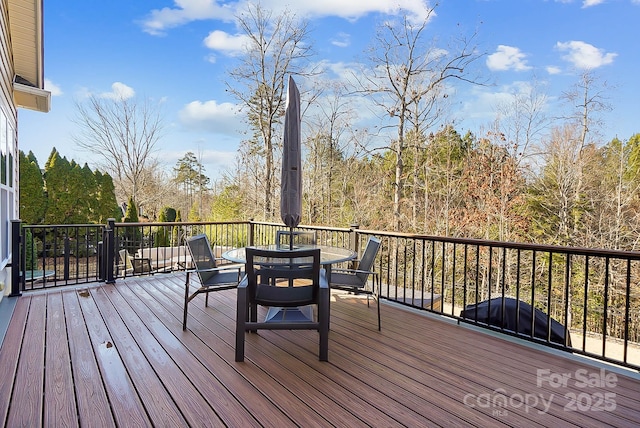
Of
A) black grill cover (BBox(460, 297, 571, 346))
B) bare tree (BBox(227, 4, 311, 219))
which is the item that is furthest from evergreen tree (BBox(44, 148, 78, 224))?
black grill cover (BBox(460, 297, 571, 346))

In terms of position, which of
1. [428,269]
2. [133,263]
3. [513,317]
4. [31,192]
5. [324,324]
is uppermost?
[31,192]

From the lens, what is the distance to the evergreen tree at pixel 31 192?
437 inches

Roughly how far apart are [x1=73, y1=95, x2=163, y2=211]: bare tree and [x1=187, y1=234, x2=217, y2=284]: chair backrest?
12.3 meters

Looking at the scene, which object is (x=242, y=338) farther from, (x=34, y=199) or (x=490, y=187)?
(x=34, y=199)

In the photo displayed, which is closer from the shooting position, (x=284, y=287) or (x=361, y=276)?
(x=284, y=287)

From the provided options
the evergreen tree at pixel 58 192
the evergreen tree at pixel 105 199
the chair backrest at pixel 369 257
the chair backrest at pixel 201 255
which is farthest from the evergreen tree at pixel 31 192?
the chair backrest at pixel 369 257

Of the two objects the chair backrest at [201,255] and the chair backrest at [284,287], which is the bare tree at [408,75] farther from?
the chair backrest at [284,287]

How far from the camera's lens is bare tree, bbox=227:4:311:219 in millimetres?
11250

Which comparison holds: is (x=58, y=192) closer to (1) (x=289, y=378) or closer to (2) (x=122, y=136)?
(2) (x=122, y=136)

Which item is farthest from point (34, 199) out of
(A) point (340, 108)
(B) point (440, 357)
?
(B) point (440, 357)

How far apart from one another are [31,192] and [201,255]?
11735 millimetres

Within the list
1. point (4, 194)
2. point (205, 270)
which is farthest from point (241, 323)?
point (4, 194)

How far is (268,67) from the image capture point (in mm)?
11664

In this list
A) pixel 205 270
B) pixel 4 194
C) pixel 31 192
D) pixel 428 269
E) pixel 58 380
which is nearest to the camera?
pixel 58 380
